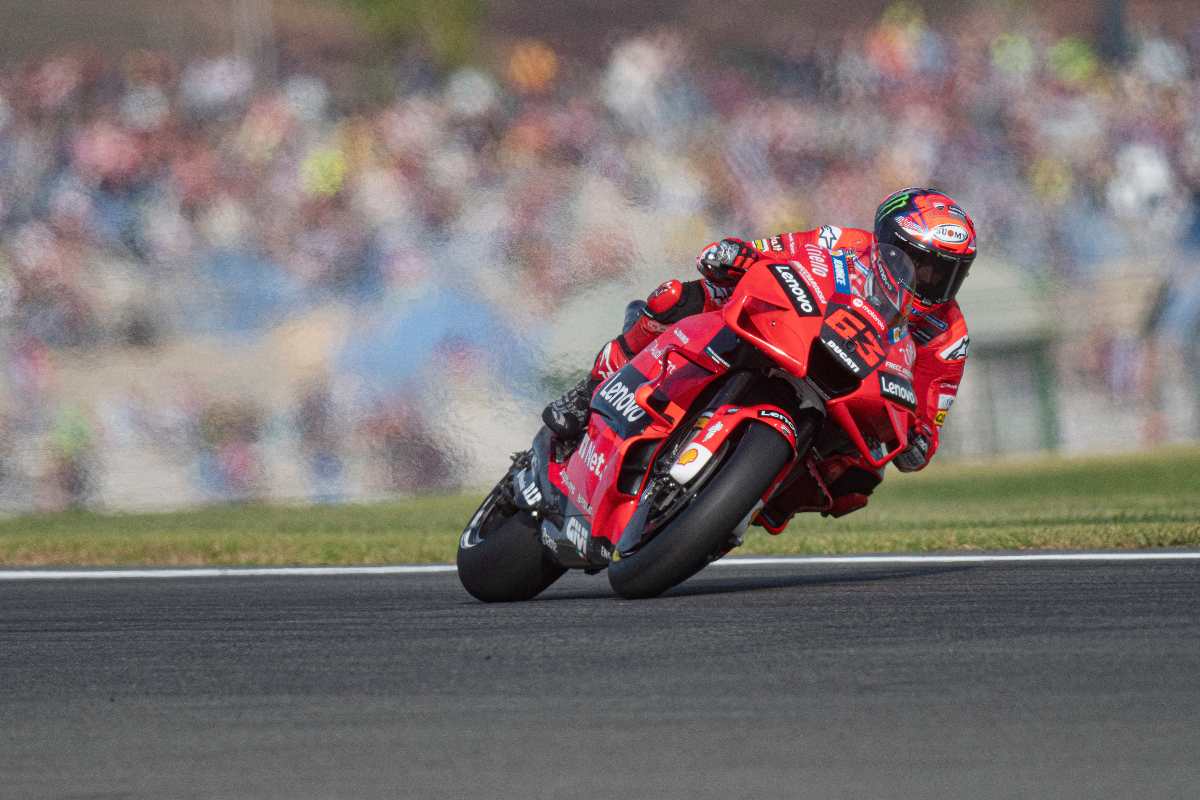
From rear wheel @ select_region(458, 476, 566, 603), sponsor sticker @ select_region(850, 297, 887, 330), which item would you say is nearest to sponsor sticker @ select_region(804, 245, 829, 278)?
sponsor sticker @ select_region(850, 297, 887, 330)

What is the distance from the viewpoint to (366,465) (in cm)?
1470

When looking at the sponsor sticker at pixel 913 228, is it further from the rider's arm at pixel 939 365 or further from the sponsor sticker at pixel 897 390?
the sponsor sticker at pixel 897 390

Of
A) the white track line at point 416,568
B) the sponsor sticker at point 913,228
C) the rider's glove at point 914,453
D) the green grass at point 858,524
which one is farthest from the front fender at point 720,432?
the green grass at point 858,524

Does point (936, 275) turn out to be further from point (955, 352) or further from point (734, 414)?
point (734, 414)

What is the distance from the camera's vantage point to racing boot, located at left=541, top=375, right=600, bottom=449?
6.91 meters

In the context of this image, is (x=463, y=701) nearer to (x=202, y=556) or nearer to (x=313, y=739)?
(x=313, y=739)

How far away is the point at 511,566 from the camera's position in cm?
689

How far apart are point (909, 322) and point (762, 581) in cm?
128

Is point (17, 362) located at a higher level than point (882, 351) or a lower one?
lower

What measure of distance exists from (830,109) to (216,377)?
577 cm

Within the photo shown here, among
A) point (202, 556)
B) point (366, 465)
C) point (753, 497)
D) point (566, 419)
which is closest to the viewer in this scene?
point (753, 497)

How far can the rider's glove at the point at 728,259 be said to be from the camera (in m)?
6.48

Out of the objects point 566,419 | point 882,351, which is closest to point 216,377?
point 566,419

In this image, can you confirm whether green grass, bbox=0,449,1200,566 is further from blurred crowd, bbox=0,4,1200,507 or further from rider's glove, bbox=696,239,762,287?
rider's glove, bbox=696,239,762,287
